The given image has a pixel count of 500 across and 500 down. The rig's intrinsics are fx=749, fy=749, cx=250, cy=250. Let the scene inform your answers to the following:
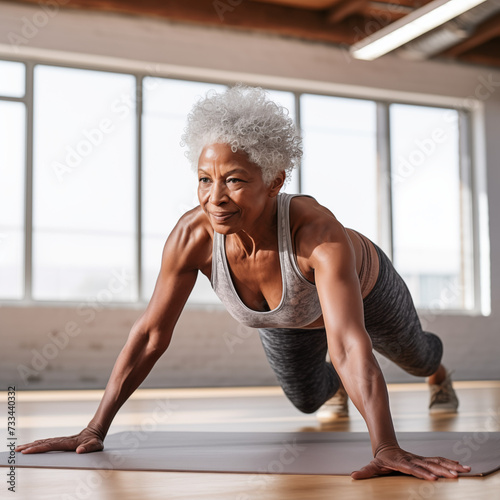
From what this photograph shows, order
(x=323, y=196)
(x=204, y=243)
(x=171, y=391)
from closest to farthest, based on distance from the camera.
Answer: (x=204, y=243)
(x=171, y=391)
(x=323, y=196)

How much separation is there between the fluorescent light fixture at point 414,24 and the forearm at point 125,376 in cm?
350

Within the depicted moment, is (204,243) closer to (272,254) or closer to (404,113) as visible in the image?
(272,254)

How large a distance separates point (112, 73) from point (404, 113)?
2.81 meters

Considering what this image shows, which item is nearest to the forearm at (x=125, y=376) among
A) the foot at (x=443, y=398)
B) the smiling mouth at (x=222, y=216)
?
the smiling mouth at (x=222, y=216)

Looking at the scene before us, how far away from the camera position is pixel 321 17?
656cm

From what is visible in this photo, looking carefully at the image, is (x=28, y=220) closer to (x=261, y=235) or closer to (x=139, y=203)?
(x=139, y=203)

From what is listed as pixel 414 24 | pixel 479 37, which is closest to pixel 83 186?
pixel 414 24

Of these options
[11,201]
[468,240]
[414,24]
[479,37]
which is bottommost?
[468,240]

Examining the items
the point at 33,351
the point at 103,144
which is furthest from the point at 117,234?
the point at 33,351

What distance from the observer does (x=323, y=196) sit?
6.64 m

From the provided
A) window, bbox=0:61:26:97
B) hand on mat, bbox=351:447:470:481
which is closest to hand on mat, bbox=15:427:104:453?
hand on mat, bbox=351:447:470:481

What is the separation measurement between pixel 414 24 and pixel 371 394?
13.2ft

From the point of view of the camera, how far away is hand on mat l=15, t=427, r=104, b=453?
193 cm

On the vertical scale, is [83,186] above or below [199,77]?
below
